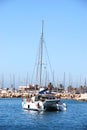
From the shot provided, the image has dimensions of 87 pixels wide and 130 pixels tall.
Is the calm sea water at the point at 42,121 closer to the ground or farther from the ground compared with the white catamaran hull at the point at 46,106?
closer to the ground

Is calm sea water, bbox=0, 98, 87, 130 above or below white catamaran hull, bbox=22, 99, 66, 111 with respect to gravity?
below

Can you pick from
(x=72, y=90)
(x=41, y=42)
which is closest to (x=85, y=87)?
(x=72, y=90)

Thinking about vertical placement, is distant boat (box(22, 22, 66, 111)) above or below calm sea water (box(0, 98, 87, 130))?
above

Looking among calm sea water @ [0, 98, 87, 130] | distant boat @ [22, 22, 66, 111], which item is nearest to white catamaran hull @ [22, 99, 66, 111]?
distant boat @ [22, 22, 66, 111]

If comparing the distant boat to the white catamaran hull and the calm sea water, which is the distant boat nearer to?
the white catamaran hull

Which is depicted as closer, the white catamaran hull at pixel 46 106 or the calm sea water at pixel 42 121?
the calm sea water at pixel 42 121

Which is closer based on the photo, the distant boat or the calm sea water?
the calm sea water

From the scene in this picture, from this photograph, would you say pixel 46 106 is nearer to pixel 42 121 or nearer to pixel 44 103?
pixel 44 103

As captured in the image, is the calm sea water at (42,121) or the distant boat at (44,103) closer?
the calm sea water at (42,121)

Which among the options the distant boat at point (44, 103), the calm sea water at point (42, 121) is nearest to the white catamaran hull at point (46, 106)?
the distant boat at point (44, 103)

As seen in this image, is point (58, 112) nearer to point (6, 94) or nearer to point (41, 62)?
point (41, 62)

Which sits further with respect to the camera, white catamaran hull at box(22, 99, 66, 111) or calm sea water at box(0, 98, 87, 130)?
white catamaran hull at box(22, 99, 66, 111)

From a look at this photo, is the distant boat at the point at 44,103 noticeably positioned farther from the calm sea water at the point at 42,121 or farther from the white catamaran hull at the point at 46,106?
the calm sea water at the point at 42,121

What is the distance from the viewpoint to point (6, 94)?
475ft
